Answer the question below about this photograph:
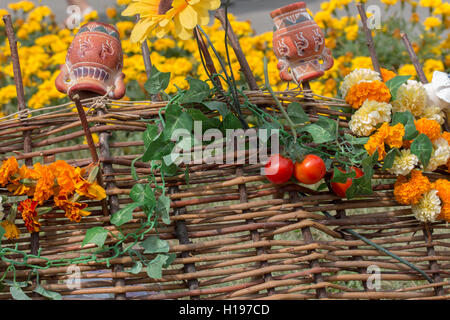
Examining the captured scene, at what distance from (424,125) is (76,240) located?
733mm

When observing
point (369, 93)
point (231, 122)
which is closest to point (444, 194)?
point (369, 93)

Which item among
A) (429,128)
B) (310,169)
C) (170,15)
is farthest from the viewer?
(429,128)

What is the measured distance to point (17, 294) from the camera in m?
0.92

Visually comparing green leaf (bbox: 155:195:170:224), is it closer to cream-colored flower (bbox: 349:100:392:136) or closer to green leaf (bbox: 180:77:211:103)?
green leaf (bbox: 180:77:211:103)

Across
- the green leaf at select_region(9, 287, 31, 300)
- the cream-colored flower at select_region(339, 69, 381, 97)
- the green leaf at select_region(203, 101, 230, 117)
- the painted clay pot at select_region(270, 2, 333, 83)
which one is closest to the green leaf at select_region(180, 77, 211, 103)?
the green leaf at select_region(203, 101, 230, 117)

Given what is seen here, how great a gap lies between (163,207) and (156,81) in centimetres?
26

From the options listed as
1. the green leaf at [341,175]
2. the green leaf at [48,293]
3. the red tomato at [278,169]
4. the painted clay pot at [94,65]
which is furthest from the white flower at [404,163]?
the green leaf at [48,293]

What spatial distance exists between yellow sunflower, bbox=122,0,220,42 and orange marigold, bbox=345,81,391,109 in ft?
1.32

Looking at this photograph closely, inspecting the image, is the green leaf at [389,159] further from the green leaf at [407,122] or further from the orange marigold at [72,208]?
the orange marigold at [72,208]

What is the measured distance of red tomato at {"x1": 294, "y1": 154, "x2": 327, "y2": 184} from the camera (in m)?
0.98

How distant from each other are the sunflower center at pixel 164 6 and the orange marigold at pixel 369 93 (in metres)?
0.45

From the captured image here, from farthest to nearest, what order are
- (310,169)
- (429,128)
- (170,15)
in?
(429,128) → (310,169) → (170,15)

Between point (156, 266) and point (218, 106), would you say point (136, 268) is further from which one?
point (218, 106)
